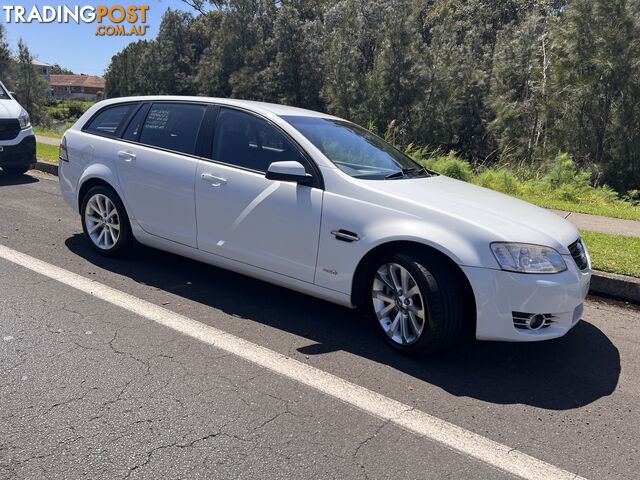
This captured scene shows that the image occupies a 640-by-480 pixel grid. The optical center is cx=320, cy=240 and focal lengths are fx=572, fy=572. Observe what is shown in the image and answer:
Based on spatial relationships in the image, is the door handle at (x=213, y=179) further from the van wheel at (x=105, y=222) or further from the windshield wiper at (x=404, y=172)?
the windshield wiper at (x=404, y=172)

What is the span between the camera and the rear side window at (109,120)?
571 centimetres

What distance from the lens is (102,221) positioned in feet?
18.8

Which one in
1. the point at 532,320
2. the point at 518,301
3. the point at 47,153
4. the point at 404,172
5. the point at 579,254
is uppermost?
the point at 404,172

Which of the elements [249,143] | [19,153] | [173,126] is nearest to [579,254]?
[249,143]

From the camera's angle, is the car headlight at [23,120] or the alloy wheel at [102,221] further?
the car headlight at [23,120]

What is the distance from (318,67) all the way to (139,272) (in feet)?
115

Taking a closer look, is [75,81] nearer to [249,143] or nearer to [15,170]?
[15,170]

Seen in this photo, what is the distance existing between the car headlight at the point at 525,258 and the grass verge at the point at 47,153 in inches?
433

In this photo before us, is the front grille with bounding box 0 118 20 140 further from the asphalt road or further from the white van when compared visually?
the asphalt road

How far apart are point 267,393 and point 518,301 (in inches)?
64.3

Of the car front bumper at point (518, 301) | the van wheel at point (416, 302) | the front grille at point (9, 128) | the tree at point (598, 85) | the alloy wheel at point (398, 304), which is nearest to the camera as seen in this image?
the car front bumper at point (518, 301)

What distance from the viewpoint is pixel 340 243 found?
4055mm

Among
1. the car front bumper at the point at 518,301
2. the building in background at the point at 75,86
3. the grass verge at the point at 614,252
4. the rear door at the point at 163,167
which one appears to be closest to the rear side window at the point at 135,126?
the rear door at the point at 163,167

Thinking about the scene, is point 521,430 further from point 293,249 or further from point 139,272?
point 139,272
